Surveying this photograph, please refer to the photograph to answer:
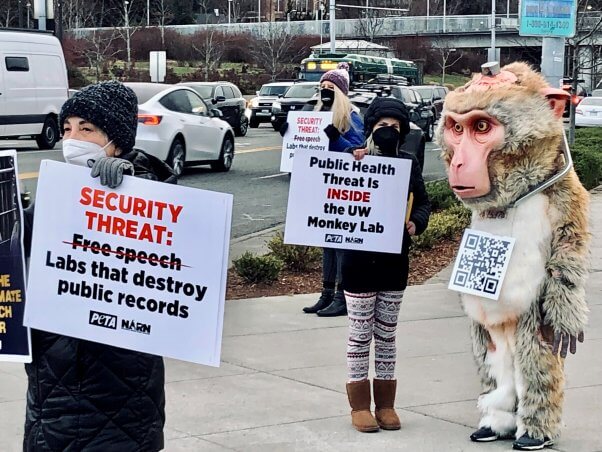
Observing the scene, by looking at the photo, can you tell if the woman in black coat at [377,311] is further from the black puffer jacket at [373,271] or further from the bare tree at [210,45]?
the bare tree at [210,45]

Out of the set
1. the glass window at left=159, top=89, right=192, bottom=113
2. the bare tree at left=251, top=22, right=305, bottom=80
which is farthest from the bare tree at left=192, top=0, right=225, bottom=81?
the glass window at left=159, top=89, right=192, bottom=113

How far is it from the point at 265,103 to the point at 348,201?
3284 centimetres

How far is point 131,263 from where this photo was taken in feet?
11.0

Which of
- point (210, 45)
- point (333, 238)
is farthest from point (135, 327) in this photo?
point (210, 45)

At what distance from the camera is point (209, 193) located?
3.28 meters

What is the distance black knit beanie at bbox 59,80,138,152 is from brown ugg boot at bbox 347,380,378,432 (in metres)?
2.47

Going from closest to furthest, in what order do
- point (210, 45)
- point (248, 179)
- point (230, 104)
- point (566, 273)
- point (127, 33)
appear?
1. point (566, 273)
2. point (248, 179)
3. point (230, 104)
4. point (127, 33)
5. point (210, 45)

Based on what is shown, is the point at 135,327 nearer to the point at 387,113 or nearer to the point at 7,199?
the point at 7,199

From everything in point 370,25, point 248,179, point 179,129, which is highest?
point 370,25

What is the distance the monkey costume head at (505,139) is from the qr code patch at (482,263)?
0.55ft

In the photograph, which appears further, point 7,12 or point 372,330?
point 7,12

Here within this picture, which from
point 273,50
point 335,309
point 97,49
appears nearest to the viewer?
point 335,309

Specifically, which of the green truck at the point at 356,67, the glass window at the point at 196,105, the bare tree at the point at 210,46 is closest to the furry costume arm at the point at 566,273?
the glass window at the point at 196,105

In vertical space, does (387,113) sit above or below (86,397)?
above
